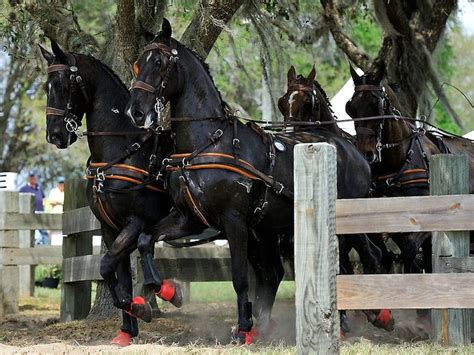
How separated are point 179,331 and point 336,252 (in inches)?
195

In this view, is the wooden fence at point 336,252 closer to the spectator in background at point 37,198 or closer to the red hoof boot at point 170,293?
the red hoof boot at point 170,293

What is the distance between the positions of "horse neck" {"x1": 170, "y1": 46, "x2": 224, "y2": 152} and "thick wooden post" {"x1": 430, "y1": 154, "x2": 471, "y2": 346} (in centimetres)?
192

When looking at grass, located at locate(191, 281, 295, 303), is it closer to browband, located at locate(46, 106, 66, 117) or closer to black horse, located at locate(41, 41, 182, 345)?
black horse, located at locate(41, 41, 182, 345)

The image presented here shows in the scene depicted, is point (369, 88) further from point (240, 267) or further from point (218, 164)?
point (240, 267)

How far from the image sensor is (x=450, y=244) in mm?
7766

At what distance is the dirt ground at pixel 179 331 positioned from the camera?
9312 mm

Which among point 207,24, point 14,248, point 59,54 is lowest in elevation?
point 14,248

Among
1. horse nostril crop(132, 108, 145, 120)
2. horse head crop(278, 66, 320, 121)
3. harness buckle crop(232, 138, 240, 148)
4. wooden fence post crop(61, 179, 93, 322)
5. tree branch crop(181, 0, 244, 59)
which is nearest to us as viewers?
horse nostril crop(132, 108, 145, 120)

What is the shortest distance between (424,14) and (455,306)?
890 centimetres

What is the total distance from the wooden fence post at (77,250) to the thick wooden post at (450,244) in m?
5.20

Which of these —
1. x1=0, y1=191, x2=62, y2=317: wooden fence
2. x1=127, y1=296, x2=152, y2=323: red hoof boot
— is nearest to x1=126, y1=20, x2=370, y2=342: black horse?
x1=127, y1=296, x2=152, y2=323: red hoof boot

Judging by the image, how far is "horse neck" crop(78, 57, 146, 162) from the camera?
9117 millimetres

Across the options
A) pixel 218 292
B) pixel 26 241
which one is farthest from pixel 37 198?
pixel 26 241

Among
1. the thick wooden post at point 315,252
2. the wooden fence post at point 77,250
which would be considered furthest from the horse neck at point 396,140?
the thick wooden post at point 315,252
